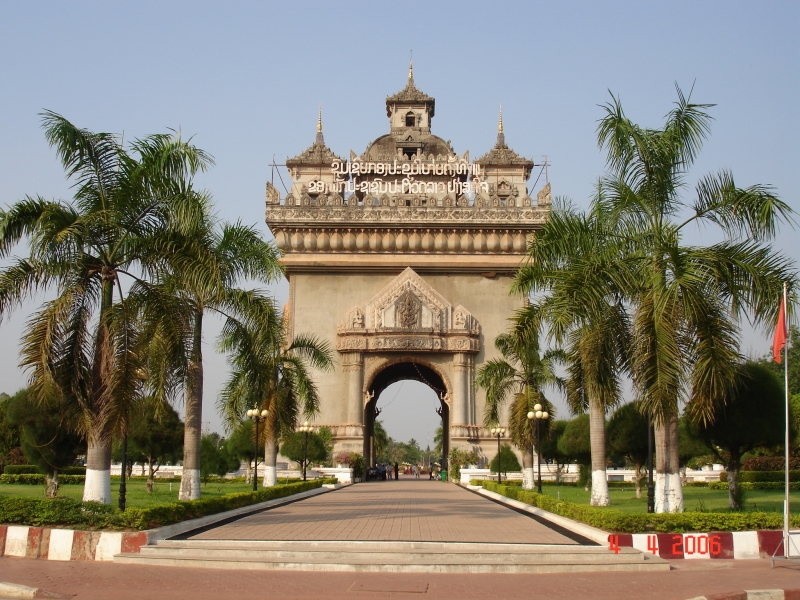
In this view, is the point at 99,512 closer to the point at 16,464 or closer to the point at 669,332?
the point at 669,332

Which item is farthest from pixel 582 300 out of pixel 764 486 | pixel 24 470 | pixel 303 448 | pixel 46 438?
pixel 24 470

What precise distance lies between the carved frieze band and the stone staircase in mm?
25793

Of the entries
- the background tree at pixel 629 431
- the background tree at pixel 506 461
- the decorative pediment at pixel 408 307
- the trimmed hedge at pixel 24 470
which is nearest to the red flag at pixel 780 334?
the background tree at pixel 629 431

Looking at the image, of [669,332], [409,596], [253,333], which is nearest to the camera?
[409,596]

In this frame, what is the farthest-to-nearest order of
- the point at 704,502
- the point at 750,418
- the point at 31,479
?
1. the point at 31,479
2. the point at 704,502
3. the point at 750,418

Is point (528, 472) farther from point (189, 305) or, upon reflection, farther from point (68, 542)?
point (68, 542)

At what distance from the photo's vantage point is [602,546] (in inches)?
446

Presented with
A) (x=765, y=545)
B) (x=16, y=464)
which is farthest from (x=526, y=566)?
(x=16, y=464)

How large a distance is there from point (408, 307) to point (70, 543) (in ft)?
83.3

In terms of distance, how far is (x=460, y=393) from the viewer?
3528 cm

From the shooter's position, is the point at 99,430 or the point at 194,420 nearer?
the point at 99,430

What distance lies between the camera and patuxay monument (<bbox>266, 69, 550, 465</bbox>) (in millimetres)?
35625

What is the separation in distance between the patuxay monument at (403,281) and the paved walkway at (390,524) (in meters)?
15.7

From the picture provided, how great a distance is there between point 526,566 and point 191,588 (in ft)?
12.5
